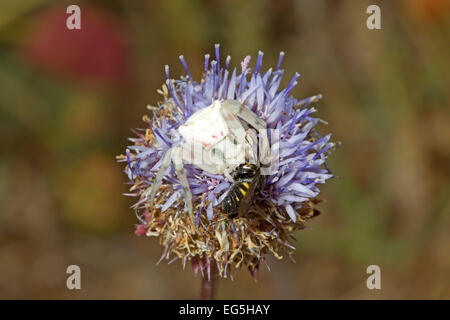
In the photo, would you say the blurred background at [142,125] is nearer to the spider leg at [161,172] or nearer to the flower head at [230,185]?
the flower head at [230,185]

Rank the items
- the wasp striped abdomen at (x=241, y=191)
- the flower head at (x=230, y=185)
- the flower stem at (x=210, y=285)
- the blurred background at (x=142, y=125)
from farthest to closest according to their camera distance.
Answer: the blurred background at (x=142, y=125), the flower stem at (x=210, y=285), the flower head at (x=230, y=185), the wasp striped abdomen at (x=241, y=191)

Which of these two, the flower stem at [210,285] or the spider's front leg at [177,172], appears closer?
the spider's front leg at [177,172]

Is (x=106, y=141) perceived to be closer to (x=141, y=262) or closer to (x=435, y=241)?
(x=141, y=262)

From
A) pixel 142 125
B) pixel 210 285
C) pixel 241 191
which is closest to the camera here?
pixel 241 191

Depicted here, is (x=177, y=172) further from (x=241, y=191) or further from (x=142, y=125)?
(x=142, y=125)

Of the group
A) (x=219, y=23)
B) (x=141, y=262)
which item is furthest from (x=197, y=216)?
(x=219, y=23)

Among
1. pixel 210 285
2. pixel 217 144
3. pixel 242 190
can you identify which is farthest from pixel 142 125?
pixel 242 190

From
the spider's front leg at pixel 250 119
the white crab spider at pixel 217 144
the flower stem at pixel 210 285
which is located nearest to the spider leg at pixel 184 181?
the white crab spider at pixel 217 144
